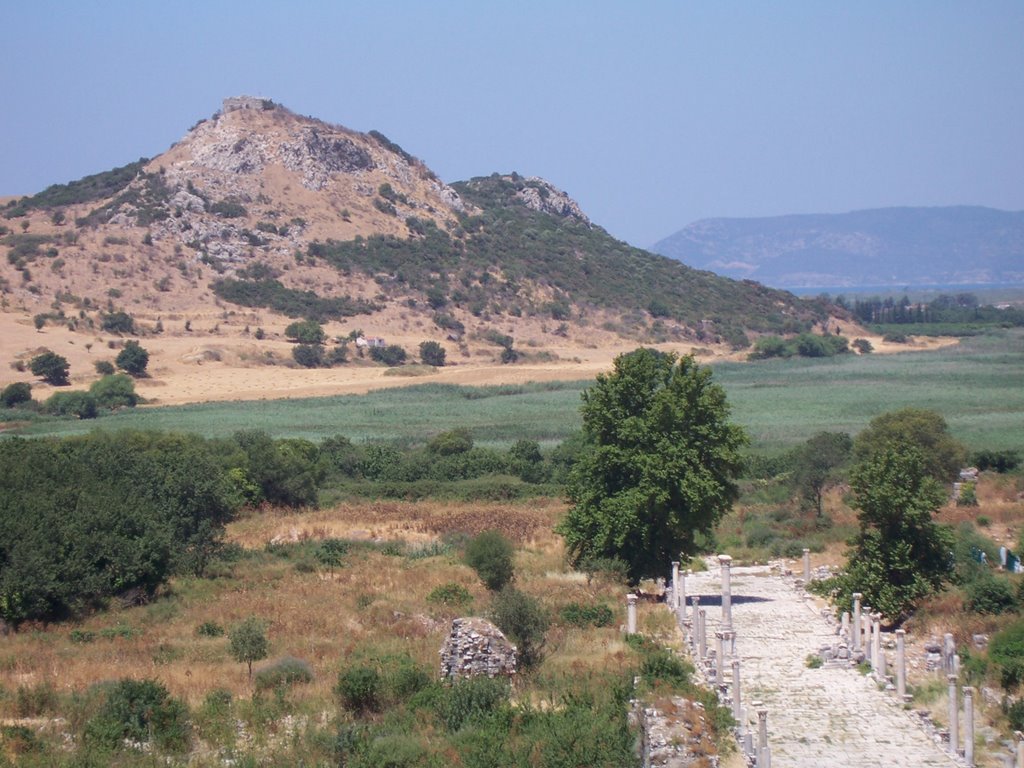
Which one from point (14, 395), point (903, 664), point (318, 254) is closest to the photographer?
point (903, 664)

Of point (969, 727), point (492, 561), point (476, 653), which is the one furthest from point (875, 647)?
point (492, 561)

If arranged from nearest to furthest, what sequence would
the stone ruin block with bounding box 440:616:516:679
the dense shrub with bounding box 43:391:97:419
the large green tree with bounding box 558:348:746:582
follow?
the stone ruin block with bounding box 440:616:516:679, the large green tree with bounding box 558:348:746:582, the dense shrub with bounding box 43:391:97:419

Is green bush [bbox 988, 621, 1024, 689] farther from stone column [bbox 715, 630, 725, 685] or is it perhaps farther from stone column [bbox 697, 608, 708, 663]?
stone column [bbox 697, 608, 708, 663]

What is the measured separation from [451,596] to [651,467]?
4773mm

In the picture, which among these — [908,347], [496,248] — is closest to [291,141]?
[496,248]

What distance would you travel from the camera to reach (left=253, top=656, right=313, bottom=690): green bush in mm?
18328

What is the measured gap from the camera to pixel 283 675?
18547 mm

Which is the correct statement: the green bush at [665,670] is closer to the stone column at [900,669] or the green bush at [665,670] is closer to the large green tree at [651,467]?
the stone column at [900,669]

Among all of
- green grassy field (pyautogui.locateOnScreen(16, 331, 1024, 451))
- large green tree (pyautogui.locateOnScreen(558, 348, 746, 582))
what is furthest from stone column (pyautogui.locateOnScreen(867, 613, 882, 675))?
green grassy field (pyautogui.locateOnScreen(16, 331, 1024, 451))

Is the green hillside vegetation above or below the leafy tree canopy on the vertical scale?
above

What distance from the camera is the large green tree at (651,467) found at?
25719mm

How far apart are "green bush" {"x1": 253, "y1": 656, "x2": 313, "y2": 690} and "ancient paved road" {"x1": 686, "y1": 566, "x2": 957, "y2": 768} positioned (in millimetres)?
6305

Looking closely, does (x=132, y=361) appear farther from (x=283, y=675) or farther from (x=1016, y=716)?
(x=1016, y=716)

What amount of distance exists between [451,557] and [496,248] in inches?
4200
